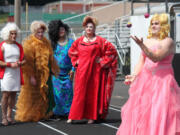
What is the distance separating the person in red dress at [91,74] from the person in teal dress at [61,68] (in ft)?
1.02

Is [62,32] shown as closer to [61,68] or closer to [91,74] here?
[61,68]

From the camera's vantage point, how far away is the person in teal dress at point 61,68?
1023 cm

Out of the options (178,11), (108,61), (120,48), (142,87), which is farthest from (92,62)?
(120,48)

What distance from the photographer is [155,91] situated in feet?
22.3

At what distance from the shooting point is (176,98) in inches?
266

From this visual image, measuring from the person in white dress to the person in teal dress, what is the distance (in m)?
0.90

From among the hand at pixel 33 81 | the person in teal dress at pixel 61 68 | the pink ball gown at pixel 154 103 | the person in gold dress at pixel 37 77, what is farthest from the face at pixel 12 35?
the pink ball gown at pixel 154 103

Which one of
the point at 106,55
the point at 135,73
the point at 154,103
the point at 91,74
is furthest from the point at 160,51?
the point at 91,74

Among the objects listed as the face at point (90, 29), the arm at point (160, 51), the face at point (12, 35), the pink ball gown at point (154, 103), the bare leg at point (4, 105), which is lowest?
the bare leg at point (4, 105)

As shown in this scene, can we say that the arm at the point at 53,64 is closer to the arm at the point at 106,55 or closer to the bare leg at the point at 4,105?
the arm at the point at 106,55

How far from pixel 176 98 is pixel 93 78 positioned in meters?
3.31

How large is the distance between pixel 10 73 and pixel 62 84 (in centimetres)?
126

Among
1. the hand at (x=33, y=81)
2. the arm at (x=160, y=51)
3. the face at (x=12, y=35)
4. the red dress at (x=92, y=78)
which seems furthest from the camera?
the hand at (x=33, y=81)

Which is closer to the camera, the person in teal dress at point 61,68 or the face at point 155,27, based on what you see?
the face at point 155,27
